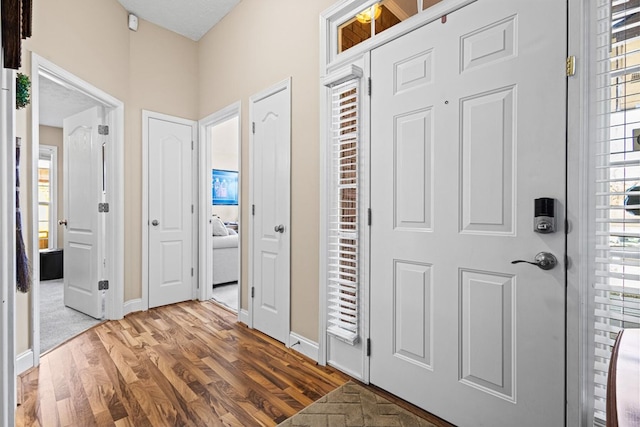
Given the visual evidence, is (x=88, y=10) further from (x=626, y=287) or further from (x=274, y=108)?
(x=626, y=287)

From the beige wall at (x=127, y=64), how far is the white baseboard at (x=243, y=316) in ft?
4.12

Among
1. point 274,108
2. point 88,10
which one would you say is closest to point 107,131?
point 88,10

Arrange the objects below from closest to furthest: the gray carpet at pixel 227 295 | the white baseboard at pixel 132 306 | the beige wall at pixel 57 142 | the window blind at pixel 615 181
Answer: the window blind at pixel 615 181 → the white baseboard at pixel 132 306 → the gray carpet at pixel 227 295 → the beige wall at pixel 57 142

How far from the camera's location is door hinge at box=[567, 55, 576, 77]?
1276mm

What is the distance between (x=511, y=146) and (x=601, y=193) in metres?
0.39

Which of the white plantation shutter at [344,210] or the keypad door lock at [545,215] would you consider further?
the white plantation shutter at [344,210]

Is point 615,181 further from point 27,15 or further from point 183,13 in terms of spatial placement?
point 183,13

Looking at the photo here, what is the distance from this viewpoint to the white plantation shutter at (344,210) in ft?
7.02

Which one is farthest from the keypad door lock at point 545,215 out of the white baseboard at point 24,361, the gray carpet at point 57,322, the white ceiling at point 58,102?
the white ceiling at point 58,102

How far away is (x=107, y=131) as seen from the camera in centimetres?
335

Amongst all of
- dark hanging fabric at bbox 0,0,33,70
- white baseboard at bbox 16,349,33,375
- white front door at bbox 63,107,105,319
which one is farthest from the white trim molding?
dark hanging fabric at bbox 0,0,33,70

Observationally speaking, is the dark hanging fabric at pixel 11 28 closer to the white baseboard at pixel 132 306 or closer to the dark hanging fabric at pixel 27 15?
the dark hanging fabric at pixel 27 15

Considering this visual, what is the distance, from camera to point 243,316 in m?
3.17

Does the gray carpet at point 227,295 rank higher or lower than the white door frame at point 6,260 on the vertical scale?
lower
